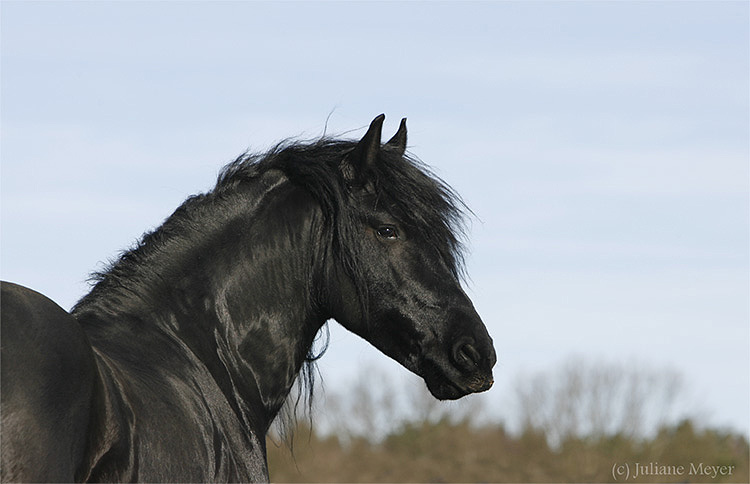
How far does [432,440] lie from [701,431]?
664 cm

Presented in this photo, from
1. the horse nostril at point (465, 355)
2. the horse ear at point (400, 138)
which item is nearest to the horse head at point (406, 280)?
the horse nostril at point (465, 355)

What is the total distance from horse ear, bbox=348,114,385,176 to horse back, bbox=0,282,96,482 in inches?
71.7

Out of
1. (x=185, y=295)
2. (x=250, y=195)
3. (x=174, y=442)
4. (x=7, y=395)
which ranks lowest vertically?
(x=174, y=442)

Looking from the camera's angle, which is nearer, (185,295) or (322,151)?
(185,295)

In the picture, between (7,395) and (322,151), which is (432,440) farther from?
(7,395)

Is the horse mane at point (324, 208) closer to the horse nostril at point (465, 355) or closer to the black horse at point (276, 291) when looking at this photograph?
the black horse at point (276, 291)

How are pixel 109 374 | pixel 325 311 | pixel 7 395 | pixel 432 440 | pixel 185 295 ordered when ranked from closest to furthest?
pixel 7 395 → pixel 109 374 → pixel 185 295 → pixel 325 311 → pixel 432 440

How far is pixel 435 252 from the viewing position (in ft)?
15.3

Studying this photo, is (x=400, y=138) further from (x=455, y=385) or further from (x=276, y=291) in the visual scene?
(x=455, y=385)

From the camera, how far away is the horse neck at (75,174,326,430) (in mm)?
4363

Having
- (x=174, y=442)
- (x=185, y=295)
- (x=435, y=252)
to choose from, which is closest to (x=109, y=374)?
(x=174, y=442)

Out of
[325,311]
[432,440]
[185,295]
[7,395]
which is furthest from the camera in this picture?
[432,440]

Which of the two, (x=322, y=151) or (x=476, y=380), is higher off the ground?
(x=322, y=151)

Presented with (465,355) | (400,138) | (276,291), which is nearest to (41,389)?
(276,291)
